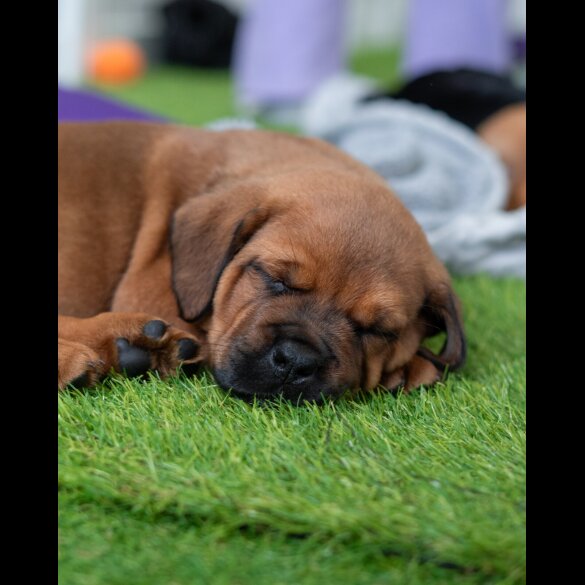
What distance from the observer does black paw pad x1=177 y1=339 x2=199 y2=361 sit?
10.5ft

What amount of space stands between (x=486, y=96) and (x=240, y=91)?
4383 millimetres

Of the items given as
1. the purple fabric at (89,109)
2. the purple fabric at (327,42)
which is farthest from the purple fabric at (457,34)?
the purple fabric at (89,109)

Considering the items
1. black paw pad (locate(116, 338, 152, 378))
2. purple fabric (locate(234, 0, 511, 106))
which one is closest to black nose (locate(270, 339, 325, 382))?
black paw pad (locate(116, 338, 152, 378))

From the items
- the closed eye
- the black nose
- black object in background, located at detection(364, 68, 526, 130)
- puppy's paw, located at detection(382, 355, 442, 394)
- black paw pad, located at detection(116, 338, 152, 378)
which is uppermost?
black object in background, located at detection(364, 68, 526, 130)

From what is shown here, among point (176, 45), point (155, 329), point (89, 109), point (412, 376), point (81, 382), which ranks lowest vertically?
point (412, 376)

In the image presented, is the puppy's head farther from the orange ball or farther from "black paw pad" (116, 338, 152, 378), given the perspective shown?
the orange ball

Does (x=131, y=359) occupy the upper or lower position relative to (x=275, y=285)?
lower

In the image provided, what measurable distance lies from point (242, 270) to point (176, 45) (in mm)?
13102

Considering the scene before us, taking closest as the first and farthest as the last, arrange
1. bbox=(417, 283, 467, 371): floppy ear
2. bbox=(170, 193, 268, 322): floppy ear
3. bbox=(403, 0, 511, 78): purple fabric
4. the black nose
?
the black nose → bbox=(170, 193, 268, 322): floppy ear → bbox=(417, 283, 467, 371): floppy ear → bbox=(403, 0, 511, 78): purple fabric

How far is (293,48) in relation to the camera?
1004 centimetres

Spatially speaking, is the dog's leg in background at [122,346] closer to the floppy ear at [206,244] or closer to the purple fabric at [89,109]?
the floppy ear at [206,244]

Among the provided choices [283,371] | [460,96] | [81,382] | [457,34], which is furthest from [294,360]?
[457,34]

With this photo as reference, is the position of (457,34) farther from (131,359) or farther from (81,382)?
(81,382)

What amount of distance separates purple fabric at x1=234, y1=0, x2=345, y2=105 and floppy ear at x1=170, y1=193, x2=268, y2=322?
696 cm
